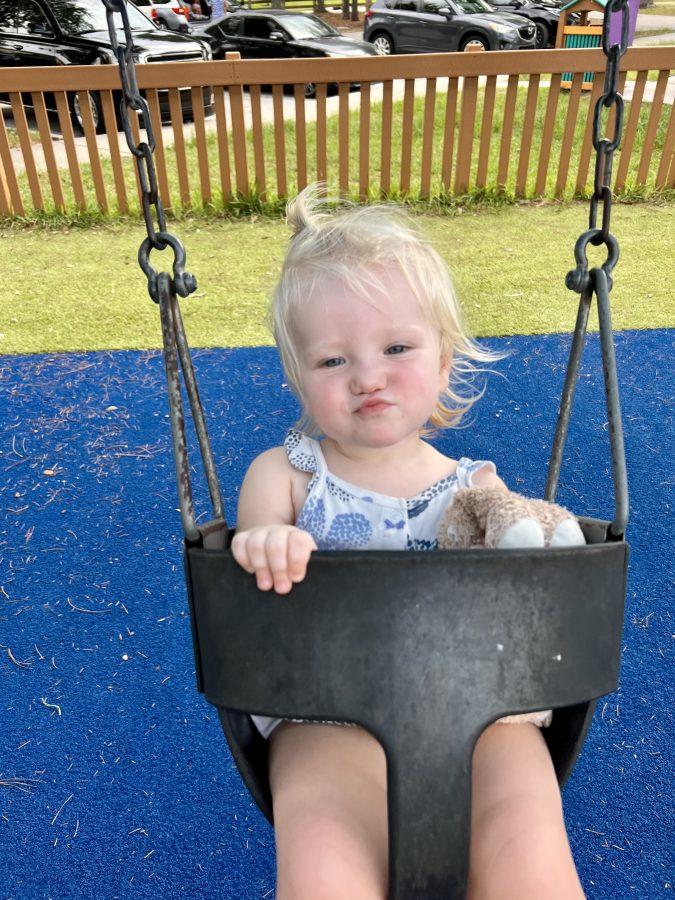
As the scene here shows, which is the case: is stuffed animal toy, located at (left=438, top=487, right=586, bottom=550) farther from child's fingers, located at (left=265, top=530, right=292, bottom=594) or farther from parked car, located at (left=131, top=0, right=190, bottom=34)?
parked car, located at (left=131, top=0, right=190, bottom=34)

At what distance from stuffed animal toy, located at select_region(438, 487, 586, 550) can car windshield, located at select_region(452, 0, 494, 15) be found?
42.3 feet

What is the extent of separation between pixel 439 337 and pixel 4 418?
2377mm

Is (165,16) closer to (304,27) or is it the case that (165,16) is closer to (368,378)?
(304,27)

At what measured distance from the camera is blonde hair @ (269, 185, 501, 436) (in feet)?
4.08

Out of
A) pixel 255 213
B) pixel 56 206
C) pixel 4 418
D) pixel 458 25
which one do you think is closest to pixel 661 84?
pixel 255 213

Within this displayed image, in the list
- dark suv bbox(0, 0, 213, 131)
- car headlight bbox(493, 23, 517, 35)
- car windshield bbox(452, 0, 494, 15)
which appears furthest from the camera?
car windshield bbox(452, 0, 494, 15)

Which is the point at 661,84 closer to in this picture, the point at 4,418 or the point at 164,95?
the point at 4,418

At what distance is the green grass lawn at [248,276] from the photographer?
396 cm

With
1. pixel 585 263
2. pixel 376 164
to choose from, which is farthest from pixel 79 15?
pixel 585 263

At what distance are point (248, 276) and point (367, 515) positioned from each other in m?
3.55

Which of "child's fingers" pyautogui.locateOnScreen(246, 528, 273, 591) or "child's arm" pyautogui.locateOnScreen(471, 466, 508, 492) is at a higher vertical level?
"child's fingers" pyautogui.locateOnScreen(246, 528, 273, 591)

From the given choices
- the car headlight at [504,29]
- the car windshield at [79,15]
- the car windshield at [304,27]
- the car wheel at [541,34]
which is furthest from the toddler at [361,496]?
the car wheel at [541,34]

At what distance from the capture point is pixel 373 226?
1.32 meters

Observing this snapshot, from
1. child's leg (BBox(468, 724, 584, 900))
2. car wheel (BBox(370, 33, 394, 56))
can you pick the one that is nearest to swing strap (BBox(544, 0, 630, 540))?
child's leg (BBox(468, 724, 584, 900))
